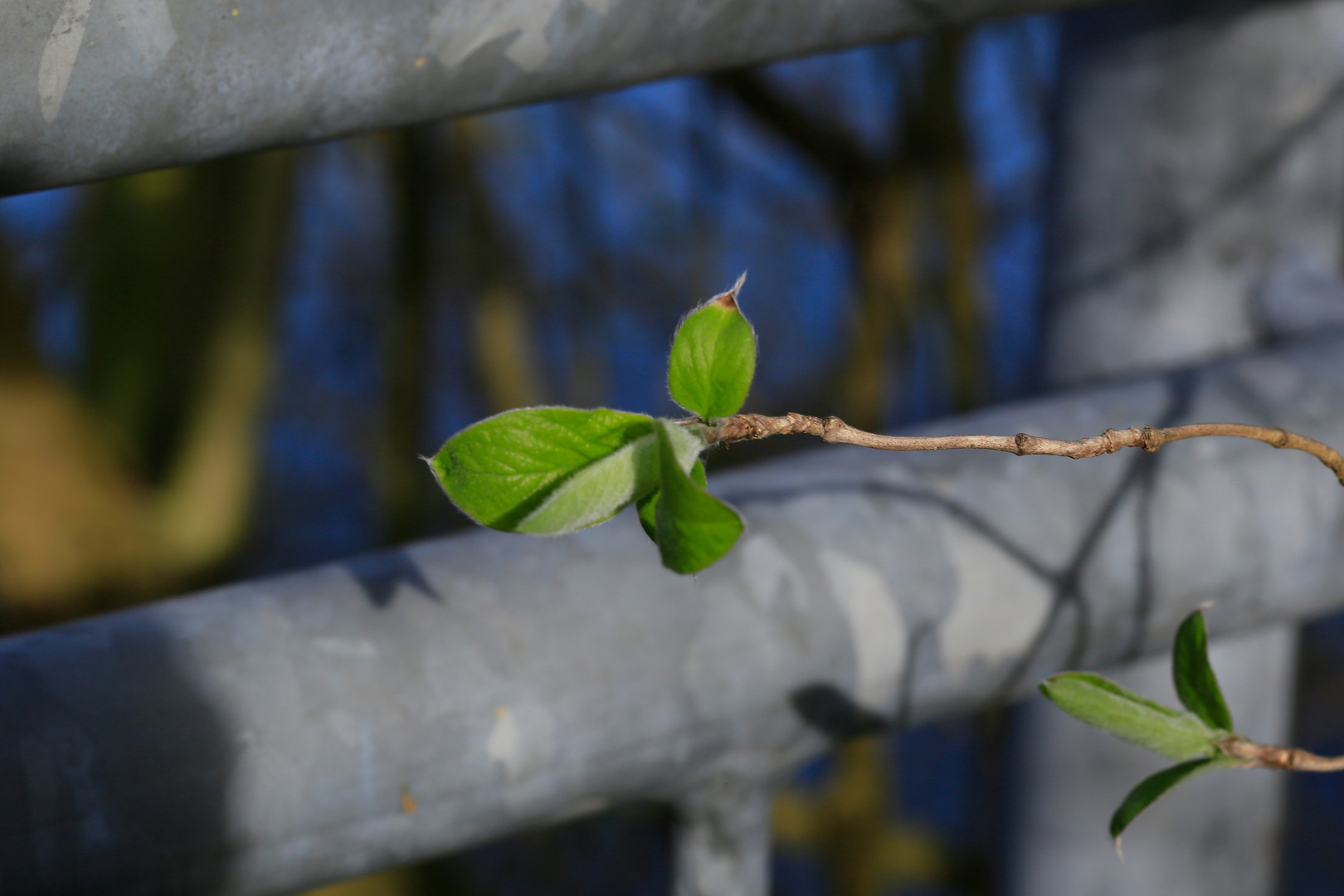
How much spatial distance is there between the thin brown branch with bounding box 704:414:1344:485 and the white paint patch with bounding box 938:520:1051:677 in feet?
0.35

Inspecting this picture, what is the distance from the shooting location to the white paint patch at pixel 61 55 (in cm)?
16

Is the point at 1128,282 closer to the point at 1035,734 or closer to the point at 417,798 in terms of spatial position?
the point at 1035,734

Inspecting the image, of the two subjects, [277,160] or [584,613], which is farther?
[277,160]

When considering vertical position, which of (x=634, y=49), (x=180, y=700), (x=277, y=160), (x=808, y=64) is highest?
(x=808, y=64)

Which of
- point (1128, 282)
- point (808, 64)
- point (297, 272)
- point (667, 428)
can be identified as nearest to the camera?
point (667, 428)

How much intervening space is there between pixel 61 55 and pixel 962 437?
0.14 meters

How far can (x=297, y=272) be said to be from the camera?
173 centimetres

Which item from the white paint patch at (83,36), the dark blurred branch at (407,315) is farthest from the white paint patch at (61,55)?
the dark blurred branch at (407,315)

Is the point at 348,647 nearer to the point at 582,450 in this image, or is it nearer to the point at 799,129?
the point at 582,450

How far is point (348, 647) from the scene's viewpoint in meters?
0.23

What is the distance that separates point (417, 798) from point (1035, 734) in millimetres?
347

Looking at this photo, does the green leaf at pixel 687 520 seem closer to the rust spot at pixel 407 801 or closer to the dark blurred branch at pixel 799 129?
the rust spot at pixel 407 801

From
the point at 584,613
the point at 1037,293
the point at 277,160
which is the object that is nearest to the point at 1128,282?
the point at 1037,293

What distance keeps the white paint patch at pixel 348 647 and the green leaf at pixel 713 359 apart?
0.12 metres
